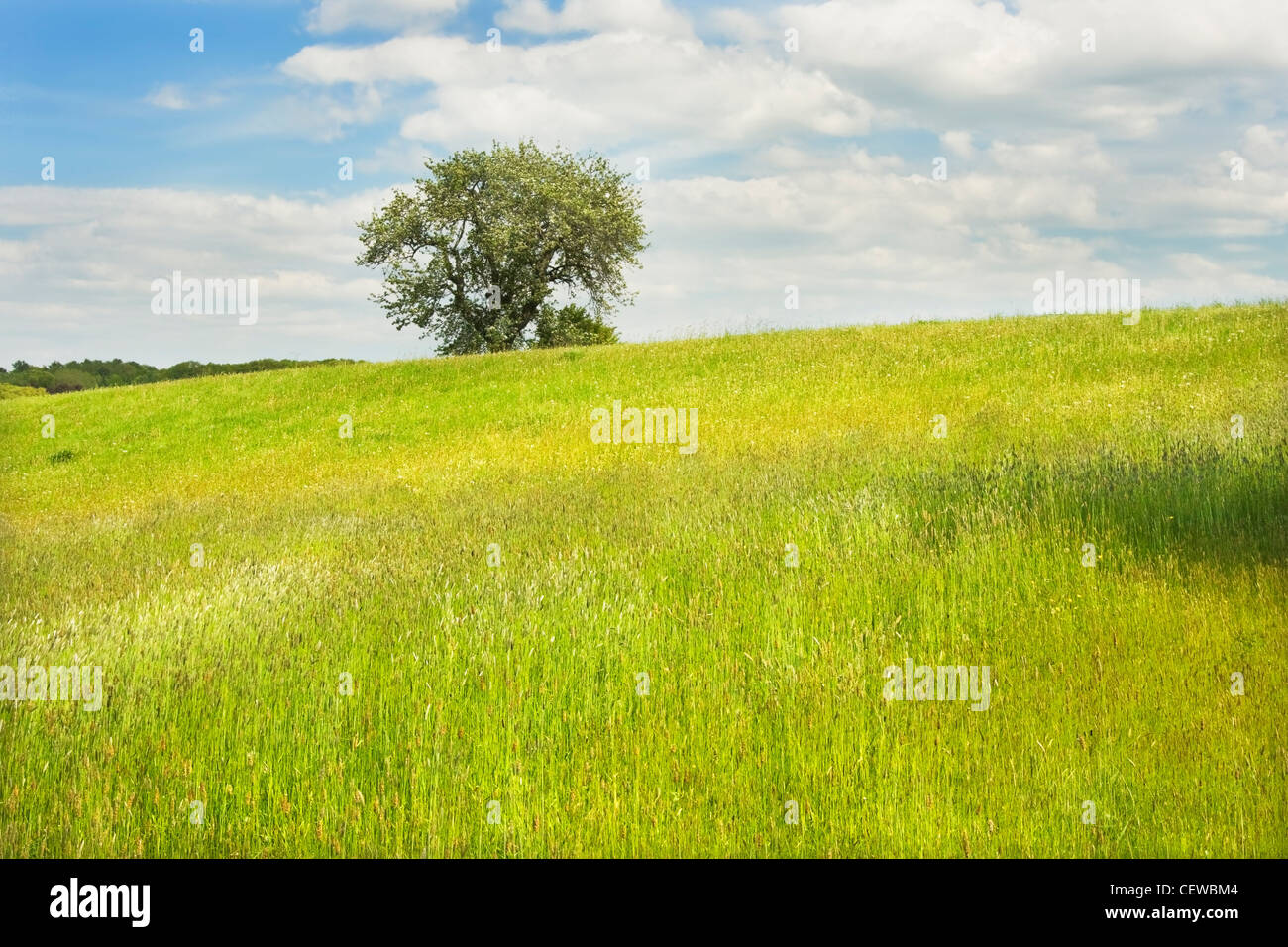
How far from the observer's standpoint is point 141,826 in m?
4.39

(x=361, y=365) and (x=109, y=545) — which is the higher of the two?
(x=361, y=365)

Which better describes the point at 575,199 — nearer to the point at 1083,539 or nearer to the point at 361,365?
the point at 361,365

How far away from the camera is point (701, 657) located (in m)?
6.34

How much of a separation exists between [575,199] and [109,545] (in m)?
36.4

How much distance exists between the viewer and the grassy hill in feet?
14.4

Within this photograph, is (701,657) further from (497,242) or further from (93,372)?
(93,372)

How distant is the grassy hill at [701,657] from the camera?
4387 millimetres
